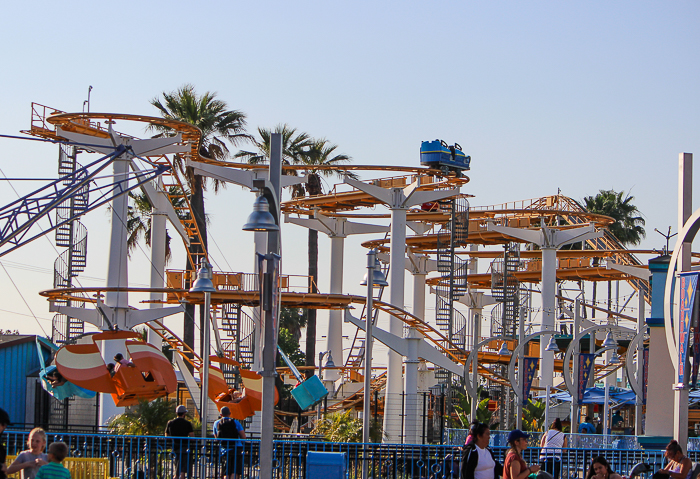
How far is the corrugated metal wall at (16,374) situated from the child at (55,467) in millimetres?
20666

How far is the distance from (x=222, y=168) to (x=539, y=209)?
1370 cm

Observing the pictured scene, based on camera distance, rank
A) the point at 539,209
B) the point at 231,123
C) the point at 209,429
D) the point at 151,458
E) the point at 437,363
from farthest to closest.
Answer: the point at 231,123 → the point at 539,209 → the point at 437,363 → the point at 209,429 → the point at 151,458

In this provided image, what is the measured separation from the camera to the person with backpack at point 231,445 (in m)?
15.9

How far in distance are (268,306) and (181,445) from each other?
193 inches

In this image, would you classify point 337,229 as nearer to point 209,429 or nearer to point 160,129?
point 160,129

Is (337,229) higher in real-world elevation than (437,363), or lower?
higher

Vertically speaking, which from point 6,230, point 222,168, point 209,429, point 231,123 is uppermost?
point 231,123

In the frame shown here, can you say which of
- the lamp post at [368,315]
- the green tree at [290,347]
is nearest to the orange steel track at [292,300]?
the lamp post at [368,315]

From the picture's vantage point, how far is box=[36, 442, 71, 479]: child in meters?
10.4

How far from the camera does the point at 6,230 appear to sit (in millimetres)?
24562

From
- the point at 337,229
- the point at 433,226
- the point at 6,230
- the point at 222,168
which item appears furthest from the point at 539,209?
the point at 6,230

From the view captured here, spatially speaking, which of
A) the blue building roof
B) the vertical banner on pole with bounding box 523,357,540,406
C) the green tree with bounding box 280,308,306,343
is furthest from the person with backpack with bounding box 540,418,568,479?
the green tree with bounding box 280,308,306,343

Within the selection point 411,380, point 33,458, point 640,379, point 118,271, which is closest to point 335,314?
point 411,380

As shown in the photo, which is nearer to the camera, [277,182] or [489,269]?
[277,182]
